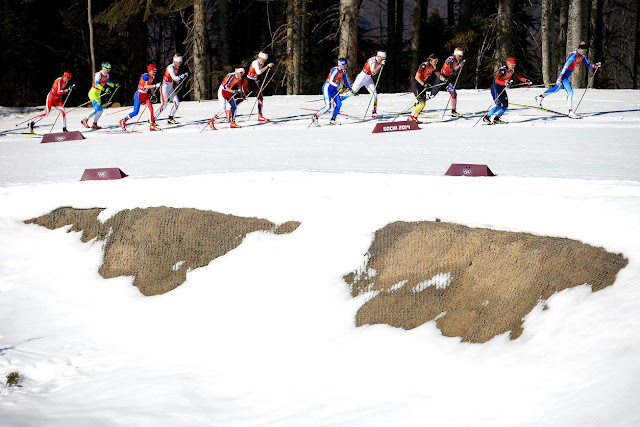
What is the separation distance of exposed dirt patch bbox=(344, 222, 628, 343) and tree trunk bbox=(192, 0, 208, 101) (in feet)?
61.7

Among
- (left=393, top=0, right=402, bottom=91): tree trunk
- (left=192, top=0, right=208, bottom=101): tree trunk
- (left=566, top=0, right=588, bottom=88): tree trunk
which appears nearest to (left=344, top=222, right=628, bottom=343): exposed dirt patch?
(left=566, top=0, right=588, bottom=88): tree trunk

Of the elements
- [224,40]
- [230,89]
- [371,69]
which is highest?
[224,40]

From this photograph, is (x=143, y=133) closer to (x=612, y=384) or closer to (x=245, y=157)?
(x=245, y=157)

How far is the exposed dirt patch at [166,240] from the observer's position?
7039mm

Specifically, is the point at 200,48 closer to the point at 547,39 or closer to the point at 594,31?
the point at 547,39

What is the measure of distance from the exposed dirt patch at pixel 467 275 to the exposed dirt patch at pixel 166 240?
4.44ft

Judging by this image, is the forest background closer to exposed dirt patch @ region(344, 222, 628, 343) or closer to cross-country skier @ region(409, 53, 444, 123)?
cross-country skier @ region(409, 53, 444, 123)

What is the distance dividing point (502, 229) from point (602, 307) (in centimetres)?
140

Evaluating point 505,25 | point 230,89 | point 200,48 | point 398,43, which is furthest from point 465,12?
point 230,89

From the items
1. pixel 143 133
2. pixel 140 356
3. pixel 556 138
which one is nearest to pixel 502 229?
pixel 140 356

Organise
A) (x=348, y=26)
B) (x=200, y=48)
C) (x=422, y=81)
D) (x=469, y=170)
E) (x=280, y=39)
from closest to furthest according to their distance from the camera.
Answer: (x=469, y=170) < (x=422, y=81) < (x=348, y=26) < (x=200, y=48) < (x=280, y=39)

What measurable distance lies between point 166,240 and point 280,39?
22602 mm

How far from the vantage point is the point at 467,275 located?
222 inches

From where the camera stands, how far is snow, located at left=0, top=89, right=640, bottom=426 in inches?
173
